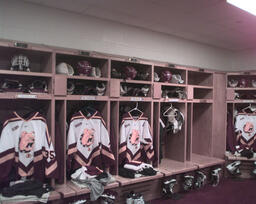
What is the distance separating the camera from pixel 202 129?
4.39 m

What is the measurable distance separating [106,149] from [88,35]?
4.95ft

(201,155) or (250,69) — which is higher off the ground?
(250,69)

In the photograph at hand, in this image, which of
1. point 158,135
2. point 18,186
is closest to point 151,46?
point 158,135

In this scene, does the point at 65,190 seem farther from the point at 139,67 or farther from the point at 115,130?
the point at 139,67

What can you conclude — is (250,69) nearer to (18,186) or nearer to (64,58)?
(64,58)

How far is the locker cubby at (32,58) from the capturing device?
2.61 metres

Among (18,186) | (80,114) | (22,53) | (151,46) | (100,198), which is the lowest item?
(100,198)

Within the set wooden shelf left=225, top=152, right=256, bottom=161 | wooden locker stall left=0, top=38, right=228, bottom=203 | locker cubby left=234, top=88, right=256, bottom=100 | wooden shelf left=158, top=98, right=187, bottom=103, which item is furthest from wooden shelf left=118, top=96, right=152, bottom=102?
locker cubby left=234, top=88, right=256, bottom=100

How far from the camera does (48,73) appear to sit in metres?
2.61

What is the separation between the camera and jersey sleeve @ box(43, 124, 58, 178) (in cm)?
253

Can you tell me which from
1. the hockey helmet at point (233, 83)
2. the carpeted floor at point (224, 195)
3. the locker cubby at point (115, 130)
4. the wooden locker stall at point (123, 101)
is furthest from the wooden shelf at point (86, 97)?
the hockey helmet at point (233, 83)

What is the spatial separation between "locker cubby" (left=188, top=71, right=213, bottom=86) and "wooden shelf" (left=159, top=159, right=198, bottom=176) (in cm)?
148

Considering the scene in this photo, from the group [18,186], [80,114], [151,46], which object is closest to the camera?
[18,186]

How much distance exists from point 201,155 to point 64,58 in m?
2.91
